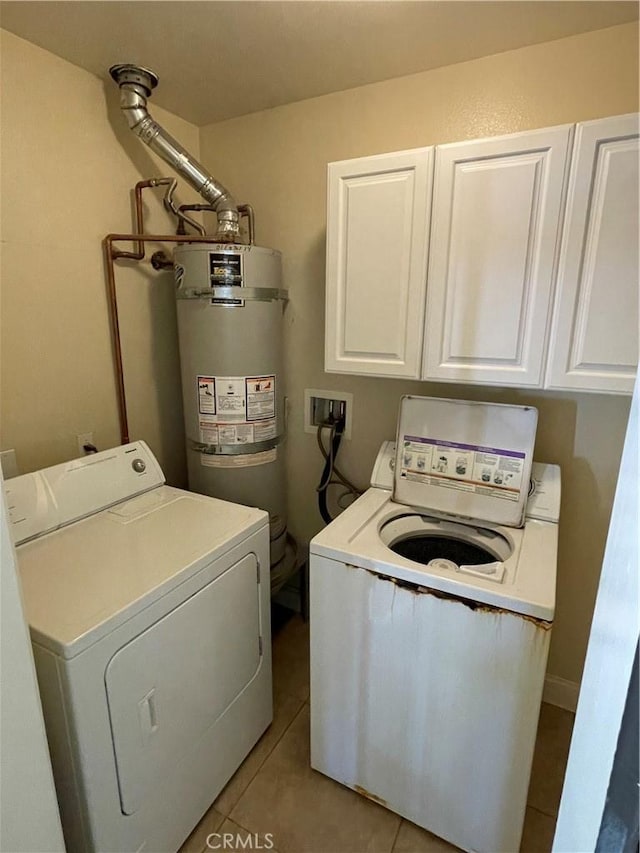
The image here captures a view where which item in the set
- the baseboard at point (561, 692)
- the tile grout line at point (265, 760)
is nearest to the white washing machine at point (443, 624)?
the tile grout line at point (265, 760)

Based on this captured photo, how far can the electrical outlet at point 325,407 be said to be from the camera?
2021mm

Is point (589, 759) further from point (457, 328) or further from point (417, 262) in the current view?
point (417, 262)

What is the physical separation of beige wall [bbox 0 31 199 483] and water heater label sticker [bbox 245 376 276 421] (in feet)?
1.83

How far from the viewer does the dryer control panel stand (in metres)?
1.35

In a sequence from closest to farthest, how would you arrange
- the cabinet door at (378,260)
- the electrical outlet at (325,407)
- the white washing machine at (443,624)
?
1. the white washing machine at (443,624)
2. the cabinet door at (378,260)
3. the electrical outlet at (325,407)

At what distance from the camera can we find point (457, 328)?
1411 mm

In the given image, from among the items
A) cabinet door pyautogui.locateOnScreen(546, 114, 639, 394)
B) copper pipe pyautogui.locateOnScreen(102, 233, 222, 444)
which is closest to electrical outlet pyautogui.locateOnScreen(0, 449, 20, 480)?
copper pipe pyautogui.locateOnScreen(102, 233, 222, 444)

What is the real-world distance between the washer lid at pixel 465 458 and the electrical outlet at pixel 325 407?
0.39m

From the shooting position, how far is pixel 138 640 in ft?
3.61

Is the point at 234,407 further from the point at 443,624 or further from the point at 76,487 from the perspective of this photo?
the point at 443,624

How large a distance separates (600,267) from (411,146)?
0.89 meters

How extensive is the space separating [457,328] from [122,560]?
1.21 metres

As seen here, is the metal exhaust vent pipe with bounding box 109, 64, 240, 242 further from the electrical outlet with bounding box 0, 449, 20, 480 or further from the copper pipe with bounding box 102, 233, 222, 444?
the electrical outlet with bounding box 0, 449, 20, 480

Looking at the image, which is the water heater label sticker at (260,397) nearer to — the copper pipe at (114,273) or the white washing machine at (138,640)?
the white washing machine at (138,640)
